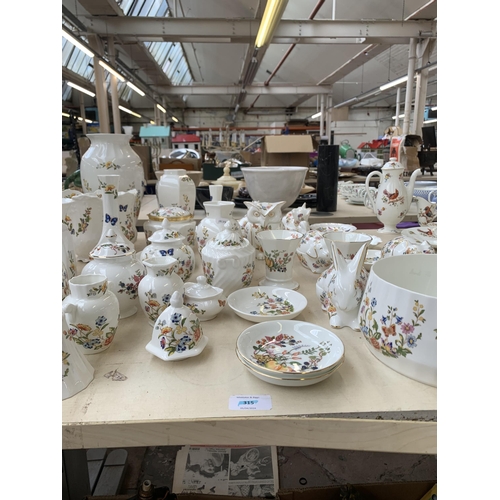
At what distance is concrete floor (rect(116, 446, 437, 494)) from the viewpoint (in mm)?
1520

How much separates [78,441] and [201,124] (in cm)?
1952

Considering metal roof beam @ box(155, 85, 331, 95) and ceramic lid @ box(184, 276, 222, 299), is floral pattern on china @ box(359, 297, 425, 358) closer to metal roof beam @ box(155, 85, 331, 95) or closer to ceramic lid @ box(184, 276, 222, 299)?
ceramic lid @ box(184, 276, 222, 299)

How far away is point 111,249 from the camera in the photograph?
99 centimetres

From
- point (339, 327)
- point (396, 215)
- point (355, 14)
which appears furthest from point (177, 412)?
point (355, 14)

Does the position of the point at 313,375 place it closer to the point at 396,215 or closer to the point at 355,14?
the point at 396,215

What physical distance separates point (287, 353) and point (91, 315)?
41cm

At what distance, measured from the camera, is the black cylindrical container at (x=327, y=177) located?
1.96 meters

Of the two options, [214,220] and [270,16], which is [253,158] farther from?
[214,220]

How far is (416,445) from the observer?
0.64 meters

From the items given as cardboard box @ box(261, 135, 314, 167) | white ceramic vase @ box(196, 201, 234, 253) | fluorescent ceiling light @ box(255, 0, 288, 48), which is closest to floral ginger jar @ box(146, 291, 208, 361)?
white ceramic vase @ box(196, 201, 234, 253)

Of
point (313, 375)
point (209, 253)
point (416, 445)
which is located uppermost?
point (209, 253)

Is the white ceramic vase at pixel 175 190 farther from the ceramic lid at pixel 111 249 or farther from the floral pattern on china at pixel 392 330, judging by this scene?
the floral pattern on china at pixel 392 330

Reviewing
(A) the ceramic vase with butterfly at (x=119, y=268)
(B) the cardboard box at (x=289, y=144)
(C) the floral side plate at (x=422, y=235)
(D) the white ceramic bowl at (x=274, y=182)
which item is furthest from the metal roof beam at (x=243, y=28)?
(A) the ceramic vase with butterfly at (x=119, y=268)

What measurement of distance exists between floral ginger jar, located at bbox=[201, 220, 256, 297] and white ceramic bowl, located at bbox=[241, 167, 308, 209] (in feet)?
2.66
